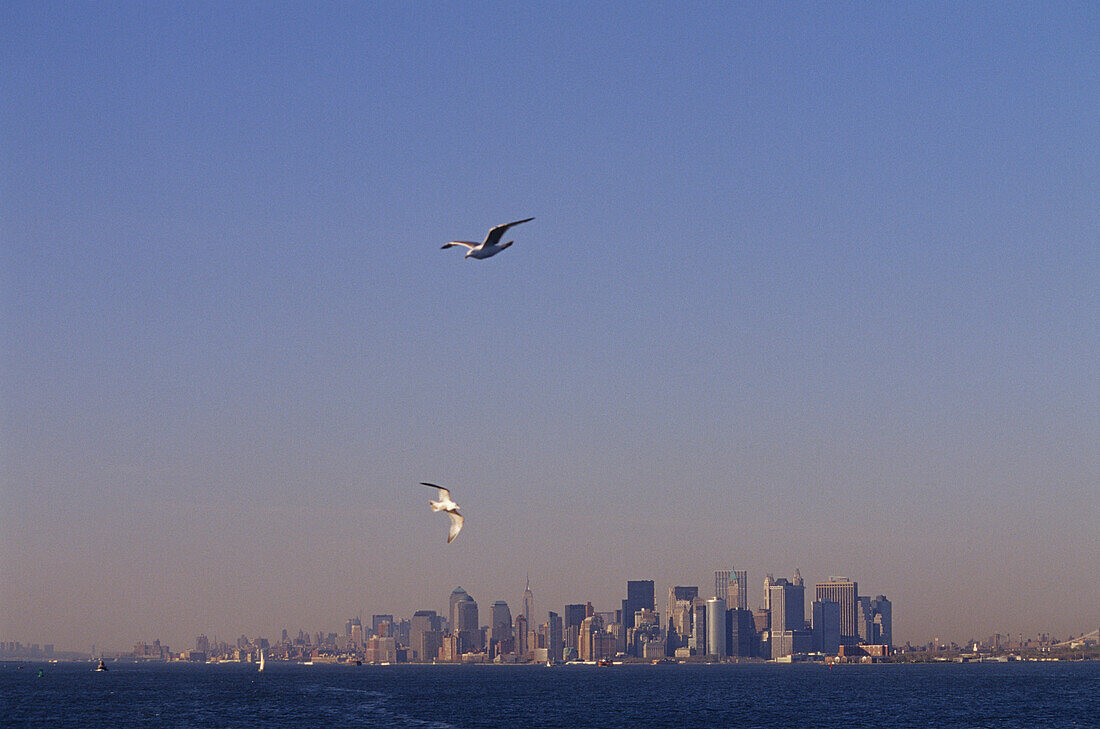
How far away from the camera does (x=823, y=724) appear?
154 metres

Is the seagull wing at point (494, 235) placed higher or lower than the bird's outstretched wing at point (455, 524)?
higher

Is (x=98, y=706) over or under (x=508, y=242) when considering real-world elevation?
under

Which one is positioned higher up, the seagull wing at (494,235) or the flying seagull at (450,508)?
the seagull wing at (494,235)

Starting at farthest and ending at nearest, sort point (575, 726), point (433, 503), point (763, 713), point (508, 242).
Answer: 1. point (763, 713)
2. point (575, 726)
3. point (433, 503)
4. point (508, 242)

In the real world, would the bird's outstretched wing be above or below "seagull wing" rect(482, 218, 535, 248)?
below

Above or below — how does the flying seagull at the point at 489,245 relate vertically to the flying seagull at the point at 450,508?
above

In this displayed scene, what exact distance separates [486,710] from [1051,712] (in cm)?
7066

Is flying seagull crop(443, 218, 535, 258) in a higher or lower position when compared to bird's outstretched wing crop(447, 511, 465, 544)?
higher

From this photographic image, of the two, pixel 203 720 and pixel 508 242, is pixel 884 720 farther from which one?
pixel 508 242

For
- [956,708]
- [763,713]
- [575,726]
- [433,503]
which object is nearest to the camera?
[433,503]

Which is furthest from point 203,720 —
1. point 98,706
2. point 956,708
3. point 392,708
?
point 956,708

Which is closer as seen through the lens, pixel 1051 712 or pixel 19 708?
pixel 1051 712

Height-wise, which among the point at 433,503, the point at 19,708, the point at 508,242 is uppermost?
the point at 508,242

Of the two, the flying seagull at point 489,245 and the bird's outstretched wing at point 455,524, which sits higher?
the flying seagull at point 489,245
